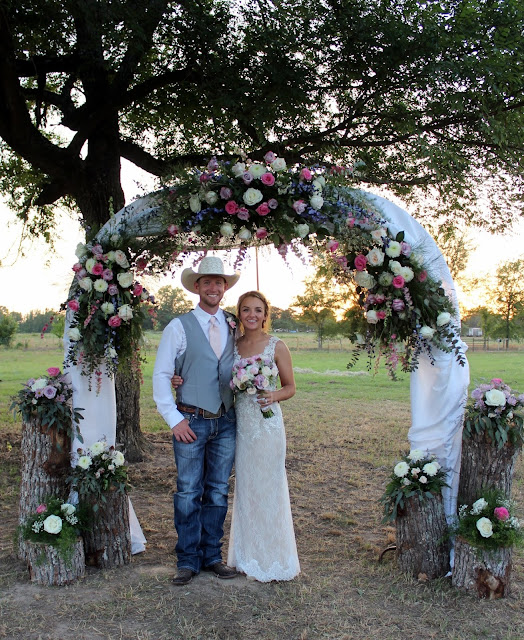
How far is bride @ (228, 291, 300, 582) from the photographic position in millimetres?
4355

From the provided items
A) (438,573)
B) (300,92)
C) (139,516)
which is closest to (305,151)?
(300,92)

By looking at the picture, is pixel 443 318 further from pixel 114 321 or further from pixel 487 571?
pixel 114 321

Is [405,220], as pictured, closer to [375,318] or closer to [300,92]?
[375,318]

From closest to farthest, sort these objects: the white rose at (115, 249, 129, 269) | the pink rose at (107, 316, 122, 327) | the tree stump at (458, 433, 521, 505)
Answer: the tree stump at (458, 433, 521, 505) < the pink rose at (107, 316, 122, 327) < the white rose at (115, 249, 129, 269)

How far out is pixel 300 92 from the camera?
6570 mm

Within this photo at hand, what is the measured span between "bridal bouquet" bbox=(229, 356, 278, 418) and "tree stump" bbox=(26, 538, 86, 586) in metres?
1.79

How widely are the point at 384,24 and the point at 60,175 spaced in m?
4.49

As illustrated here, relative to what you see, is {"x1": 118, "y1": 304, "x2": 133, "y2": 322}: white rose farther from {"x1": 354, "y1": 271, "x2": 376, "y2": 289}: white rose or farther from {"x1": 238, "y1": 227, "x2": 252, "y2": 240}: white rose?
{"x1": 354, "y1": 271, "x2": 376, "y2": 289}: white rose

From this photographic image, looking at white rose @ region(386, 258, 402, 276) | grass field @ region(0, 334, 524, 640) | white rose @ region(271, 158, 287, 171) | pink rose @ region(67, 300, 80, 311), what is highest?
white rose @ region(271, 158, 287, 171)

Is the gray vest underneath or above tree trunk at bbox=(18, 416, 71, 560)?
above

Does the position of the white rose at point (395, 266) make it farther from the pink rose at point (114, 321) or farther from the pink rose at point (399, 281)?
the pink rose at point (114, 321)

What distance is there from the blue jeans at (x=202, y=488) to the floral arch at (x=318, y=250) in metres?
0.94

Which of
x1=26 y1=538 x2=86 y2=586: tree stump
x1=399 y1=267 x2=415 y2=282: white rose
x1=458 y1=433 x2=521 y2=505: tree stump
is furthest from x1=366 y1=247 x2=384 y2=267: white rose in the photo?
x1=26 y1=538 x2=86 y2=586: tree stump

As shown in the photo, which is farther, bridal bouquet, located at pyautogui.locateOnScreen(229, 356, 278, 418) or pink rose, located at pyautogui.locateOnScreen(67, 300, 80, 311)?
pink rose, located at pyautogui.locateOnScreen(67, 300, 80, 311)
